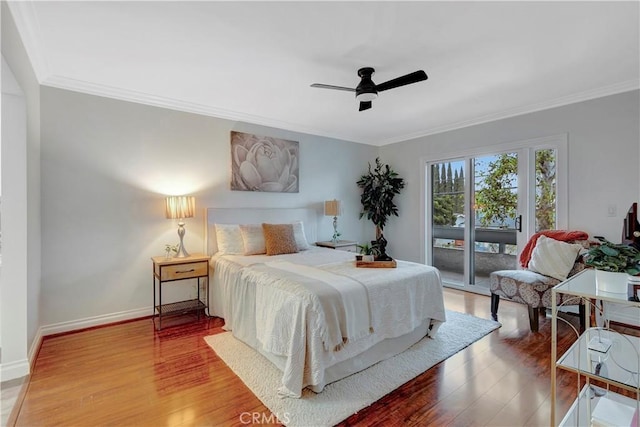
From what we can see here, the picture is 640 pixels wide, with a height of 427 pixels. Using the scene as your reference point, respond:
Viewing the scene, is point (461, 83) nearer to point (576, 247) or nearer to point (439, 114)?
point (439, 114)

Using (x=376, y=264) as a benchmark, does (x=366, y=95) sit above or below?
above

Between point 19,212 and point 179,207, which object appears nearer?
point 19,212

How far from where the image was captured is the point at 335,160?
17.6ft

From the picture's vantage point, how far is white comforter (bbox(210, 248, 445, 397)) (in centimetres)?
203

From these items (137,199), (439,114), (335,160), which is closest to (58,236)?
(137,199)

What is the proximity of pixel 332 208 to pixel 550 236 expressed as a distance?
2827 mm

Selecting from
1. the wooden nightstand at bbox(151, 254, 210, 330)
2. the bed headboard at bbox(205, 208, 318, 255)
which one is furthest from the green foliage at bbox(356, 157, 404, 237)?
the wooden nightstand at bbox(151, 254, 210, 330)

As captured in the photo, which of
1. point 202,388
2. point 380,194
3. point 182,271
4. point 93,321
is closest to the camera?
point 202,388

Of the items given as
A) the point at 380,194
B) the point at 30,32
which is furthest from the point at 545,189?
the point at 30,32

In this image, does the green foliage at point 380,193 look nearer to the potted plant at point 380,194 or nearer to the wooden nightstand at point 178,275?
the potted plant at point 380,194

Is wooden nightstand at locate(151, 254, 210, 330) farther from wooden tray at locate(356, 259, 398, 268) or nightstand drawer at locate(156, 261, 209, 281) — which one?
wooden tray at locate(356, 259, 398, 268)

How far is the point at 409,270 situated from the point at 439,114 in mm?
2531

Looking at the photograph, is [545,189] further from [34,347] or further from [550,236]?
[34,347]

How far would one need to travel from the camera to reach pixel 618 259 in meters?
1.43
